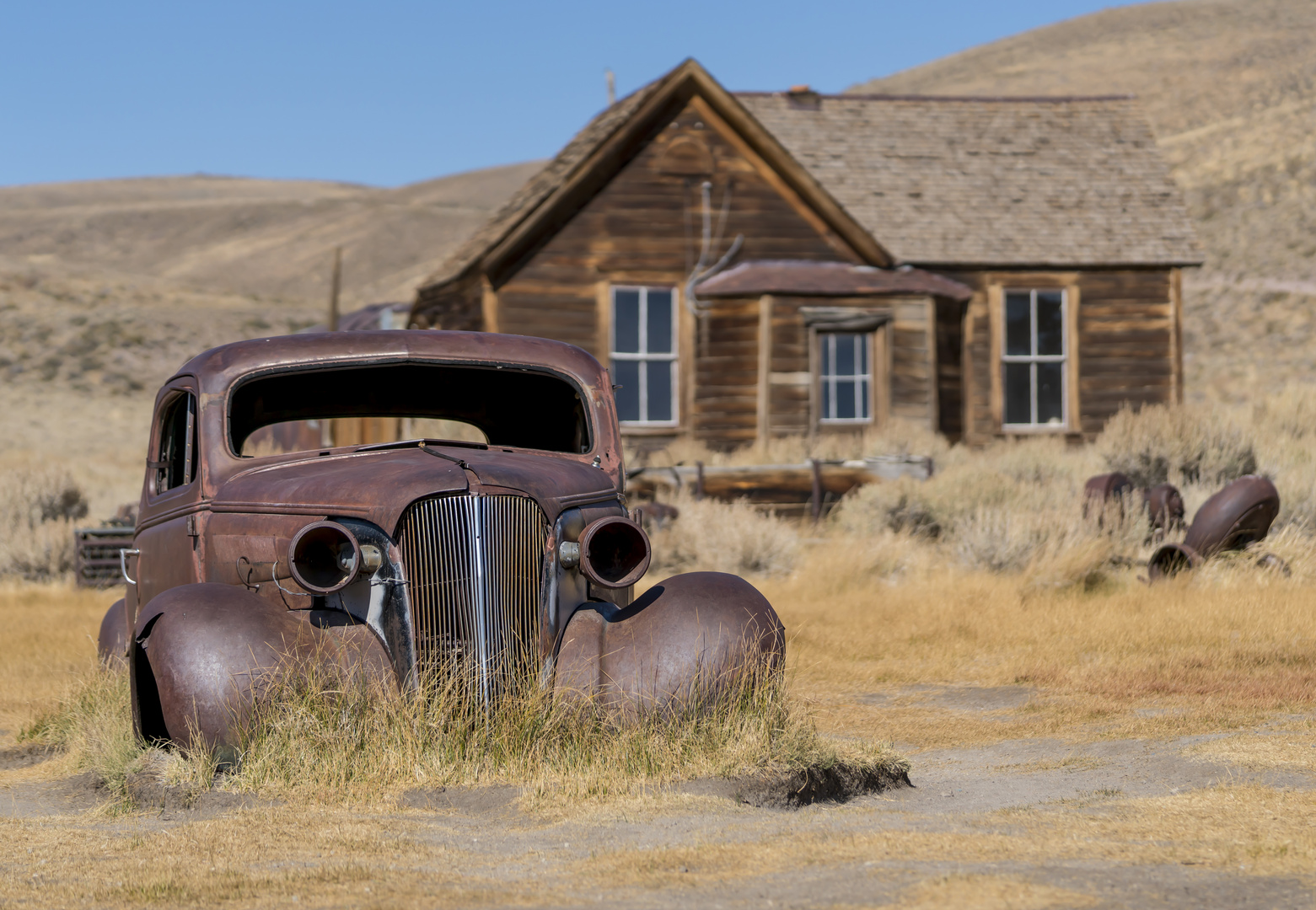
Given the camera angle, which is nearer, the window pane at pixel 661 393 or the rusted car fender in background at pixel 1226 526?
the rusted car fender in background at pixel 1226 526

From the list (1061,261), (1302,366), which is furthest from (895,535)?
(1302,366)

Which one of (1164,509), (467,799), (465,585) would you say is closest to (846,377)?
(1164,509)

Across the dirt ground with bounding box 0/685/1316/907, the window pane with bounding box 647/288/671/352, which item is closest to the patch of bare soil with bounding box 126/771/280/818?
the dirt ground with bounding box 0/685/1316/907

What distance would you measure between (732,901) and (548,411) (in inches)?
148

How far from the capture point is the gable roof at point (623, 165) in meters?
19.3

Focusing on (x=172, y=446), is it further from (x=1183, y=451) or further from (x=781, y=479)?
(x=1183, y=451)

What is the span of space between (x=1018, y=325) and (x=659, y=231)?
5267 millimetres

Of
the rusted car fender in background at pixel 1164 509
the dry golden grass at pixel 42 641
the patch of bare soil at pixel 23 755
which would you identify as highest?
the rusted car fender in background at pixel 1164 509

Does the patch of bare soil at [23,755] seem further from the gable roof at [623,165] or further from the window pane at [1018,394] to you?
the window pane at [1018,394]

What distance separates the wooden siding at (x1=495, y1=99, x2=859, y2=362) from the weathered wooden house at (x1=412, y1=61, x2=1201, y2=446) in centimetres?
2

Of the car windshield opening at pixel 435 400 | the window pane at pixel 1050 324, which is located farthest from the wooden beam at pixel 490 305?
the car windshield opening at pixel 435 400

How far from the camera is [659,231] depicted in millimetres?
20031

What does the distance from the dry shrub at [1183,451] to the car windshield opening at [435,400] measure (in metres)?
10.1

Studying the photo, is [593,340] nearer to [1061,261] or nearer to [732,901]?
[1061,261]
